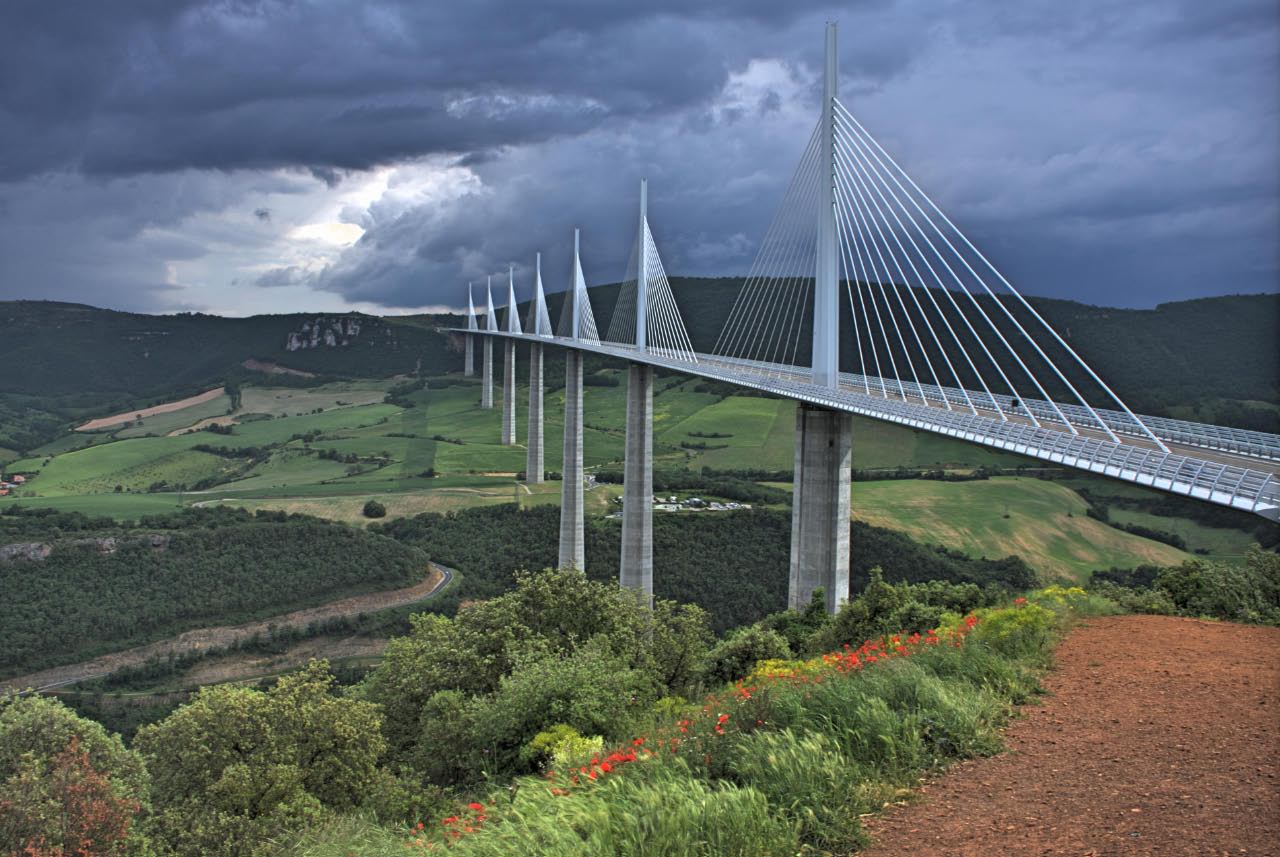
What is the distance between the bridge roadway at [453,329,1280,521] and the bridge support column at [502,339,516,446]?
64372 mm

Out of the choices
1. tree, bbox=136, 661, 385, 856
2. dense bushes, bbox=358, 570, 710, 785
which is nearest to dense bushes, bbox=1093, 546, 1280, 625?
dense bushes, bbox=358, 570, 710, 785

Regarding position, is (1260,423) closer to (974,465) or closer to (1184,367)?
(1184,367)

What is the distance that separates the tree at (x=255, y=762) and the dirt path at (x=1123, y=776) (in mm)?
11104

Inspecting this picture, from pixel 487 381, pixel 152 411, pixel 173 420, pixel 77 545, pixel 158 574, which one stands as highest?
pixel 487 381

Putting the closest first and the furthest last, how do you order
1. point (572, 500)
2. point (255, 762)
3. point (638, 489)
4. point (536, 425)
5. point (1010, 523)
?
point (255, 762), point (638, 489), point (572, 500), point (1010, 523), point (536, 425)

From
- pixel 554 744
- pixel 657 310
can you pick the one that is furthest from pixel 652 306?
pixel 554 744

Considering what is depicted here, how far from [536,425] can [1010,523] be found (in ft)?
123

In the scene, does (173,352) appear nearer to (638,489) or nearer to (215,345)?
(215,345)

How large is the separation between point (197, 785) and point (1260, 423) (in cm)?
4733

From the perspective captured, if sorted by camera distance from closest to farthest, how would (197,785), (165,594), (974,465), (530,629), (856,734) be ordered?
(856,734) → (197,785) → (530,629) → (165,594) → (974,465)

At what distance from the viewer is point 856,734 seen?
7.20 metres

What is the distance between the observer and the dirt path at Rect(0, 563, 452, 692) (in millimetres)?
38469

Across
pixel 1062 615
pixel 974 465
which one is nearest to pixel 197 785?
pixel 1062 615

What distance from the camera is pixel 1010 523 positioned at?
58344 mm
